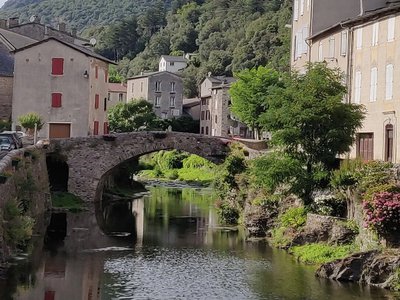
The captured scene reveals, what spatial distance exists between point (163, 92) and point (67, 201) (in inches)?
2359

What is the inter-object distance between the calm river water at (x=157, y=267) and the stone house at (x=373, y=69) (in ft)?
29.1

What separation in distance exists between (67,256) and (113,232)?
10.6 metres

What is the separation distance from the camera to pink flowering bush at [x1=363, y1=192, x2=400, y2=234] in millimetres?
34625

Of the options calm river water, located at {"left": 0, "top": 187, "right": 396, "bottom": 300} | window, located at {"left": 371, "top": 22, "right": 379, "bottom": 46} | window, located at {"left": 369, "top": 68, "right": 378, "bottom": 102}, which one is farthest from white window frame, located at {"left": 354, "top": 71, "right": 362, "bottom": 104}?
calm river water, located at {"left": 0, "top": 187, "right": 396, "bottom": 300}

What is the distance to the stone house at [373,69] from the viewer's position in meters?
44.6

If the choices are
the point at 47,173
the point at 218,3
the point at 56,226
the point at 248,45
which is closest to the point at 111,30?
the point at 218,3

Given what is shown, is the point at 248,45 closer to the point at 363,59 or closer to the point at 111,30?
the point at 111,30

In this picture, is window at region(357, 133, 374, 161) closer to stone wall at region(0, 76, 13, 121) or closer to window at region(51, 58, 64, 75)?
window at region(51, 58, 64, 75)

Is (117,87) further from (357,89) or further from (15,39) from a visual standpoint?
(357,89)

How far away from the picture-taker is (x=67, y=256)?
40875mm

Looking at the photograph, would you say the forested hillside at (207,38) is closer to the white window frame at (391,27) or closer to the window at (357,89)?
the window at (357,89)

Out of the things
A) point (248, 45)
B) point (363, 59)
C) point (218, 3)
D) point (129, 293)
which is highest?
point (218, 3)

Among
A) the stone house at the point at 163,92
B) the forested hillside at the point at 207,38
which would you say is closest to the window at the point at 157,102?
the stone house at the point at 163,92

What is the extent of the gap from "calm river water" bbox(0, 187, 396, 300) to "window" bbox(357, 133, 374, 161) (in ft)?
27.4
